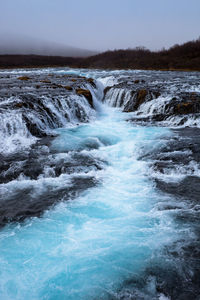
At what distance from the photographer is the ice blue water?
13.8ft

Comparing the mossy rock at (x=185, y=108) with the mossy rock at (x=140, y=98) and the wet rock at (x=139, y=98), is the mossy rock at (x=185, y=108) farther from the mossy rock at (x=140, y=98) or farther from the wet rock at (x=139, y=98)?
the mossy rock at (x=140, y=98)

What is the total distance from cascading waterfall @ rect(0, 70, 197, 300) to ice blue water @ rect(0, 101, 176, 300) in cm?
2

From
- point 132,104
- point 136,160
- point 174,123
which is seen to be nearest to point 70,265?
point 136,160

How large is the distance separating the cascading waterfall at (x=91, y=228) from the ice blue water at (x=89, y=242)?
17mm

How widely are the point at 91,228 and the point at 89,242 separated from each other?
1.58ft

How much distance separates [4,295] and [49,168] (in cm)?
437

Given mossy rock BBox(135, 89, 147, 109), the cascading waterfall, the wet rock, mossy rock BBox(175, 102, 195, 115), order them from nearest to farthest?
the cascading waterfall
mossy rock BBox(175, 102, 195, 115)
the wet rock
mossy rock BBox(135, 89, 147, 109)

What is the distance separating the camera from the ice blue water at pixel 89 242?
421 centimetres

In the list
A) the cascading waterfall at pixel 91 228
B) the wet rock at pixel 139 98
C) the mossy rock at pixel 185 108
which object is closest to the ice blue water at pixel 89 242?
the cascading waterfall at pixel 91 228

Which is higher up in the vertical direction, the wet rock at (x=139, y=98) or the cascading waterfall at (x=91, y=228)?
the wet rock at (x=139, y=98)

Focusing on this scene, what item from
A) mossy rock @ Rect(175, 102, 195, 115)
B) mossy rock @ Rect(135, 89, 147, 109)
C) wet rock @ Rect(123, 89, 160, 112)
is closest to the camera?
mossy rock @ Rect(175, 102, 195, 115)

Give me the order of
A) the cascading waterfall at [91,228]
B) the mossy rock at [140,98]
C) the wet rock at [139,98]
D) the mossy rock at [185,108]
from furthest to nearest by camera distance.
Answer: the mossy rock at [140,98] → the wet rock at [139,98] → the mossy rock at [185,108] → the cascading waterfall at [91,228]

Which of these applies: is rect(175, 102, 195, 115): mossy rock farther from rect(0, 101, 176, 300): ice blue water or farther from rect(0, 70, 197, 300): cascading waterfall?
rect(0, 101, 176, 300): ice blue water

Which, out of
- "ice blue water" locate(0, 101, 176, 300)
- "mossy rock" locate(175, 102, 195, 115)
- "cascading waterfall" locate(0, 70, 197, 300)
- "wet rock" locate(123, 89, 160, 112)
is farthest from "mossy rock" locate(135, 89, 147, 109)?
"ice blue water" locate(0, 101, 176, 300)
